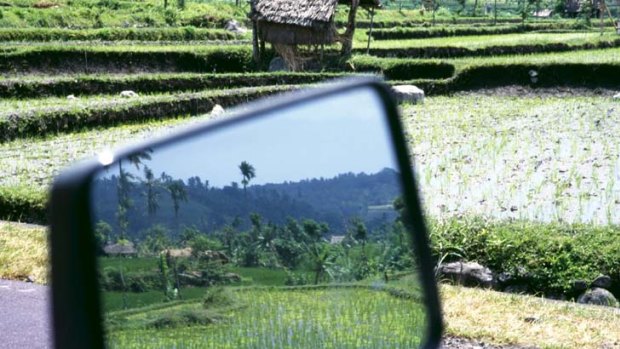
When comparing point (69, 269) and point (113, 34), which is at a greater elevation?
point (69, 269)

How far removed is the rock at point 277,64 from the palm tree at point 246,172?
25.2 metres

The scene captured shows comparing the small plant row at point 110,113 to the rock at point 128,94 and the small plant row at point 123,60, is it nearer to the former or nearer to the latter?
the rock at point 128,94

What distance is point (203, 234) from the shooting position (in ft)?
3.84

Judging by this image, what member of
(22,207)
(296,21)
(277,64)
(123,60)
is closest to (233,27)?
(277,64)

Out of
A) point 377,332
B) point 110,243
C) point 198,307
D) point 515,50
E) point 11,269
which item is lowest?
point 515,50

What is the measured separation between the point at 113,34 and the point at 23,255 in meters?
25.6

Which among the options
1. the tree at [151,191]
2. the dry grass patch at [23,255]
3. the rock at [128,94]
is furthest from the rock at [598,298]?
the rock at [128,94]

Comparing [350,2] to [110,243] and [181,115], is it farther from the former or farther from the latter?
[110,243]

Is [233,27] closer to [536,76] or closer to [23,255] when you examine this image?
[536,76]

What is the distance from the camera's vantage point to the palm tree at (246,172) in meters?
1.22

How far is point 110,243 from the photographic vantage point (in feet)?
3.57

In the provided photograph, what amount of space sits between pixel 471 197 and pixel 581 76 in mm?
11888

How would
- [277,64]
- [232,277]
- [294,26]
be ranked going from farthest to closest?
[277,64]
[294,26]
[232,277]

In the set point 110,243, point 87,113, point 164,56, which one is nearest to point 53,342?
point 110,243
